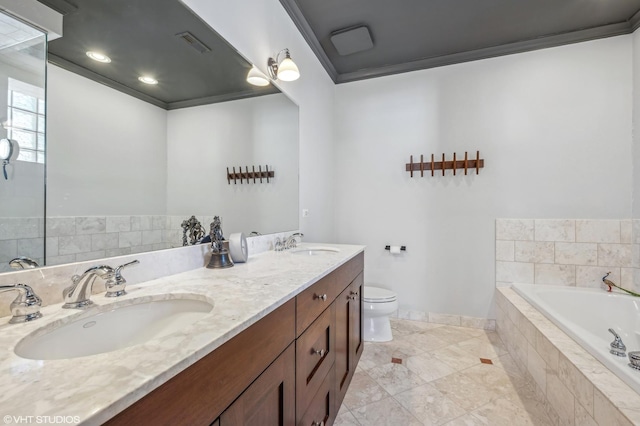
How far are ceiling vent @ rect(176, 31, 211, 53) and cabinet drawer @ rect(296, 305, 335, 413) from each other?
52.2 inches

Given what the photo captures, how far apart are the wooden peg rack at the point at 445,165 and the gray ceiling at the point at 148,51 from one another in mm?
1850

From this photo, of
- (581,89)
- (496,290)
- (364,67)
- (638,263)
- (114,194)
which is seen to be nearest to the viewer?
(114,194)

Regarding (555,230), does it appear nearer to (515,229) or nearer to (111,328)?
(515,229)

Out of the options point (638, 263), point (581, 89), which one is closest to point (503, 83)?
point (581, 89)

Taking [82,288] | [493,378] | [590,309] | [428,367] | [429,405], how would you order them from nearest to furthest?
[82,288], [429,405], [493,378], [428,367], [590,309]

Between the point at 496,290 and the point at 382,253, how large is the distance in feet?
3.44

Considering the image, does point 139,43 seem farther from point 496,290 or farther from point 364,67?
point 496,290

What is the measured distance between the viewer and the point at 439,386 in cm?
173

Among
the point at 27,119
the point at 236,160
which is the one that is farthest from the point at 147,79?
the point at 236,160

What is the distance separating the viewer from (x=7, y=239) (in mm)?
680

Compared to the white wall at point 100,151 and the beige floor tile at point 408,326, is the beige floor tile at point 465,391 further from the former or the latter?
the white wall at point 100,151

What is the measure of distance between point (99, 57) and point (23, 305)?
Answer: 761mm

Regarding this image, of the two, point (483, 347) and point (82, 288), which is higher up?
point (82, 288)

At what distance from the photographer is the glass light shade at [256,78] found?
5.25 feet
